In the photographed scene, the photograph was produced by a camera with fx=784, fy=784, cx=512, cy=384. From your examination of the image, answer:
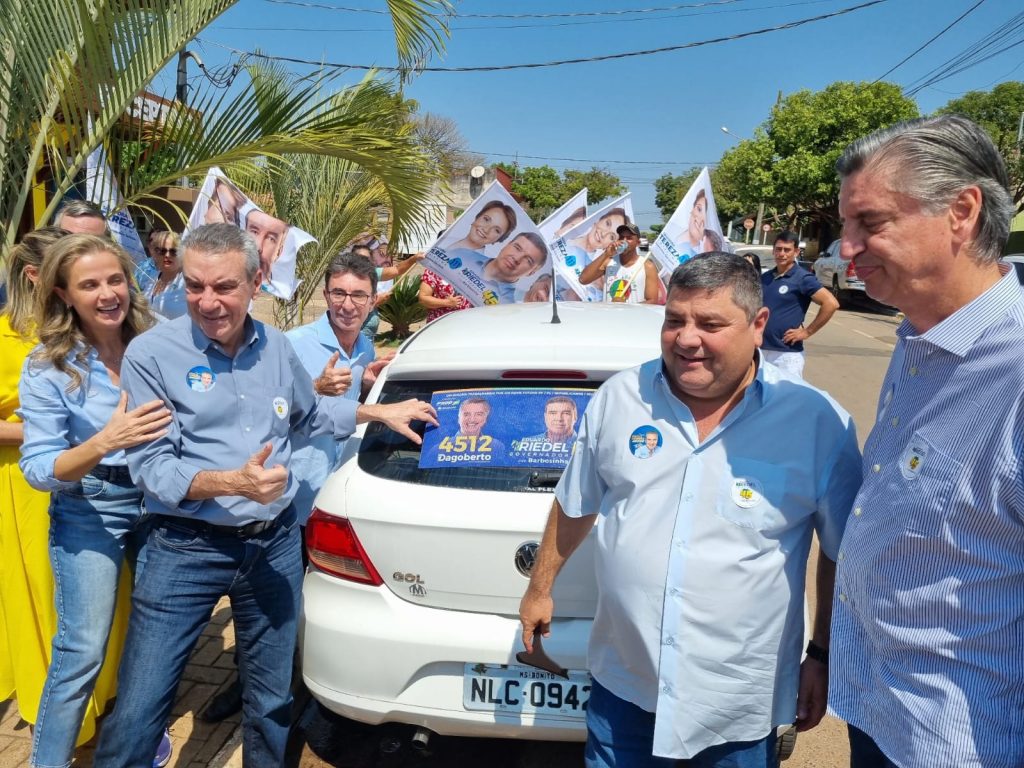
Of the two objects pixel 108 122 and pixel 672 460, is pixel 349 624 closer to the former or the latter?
pixel 672 460

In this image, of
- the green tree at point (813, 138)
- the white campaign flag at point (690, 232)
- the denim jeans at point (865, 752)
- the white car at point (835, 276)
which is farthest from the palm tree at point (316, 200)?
the green tree at point (813, 138)

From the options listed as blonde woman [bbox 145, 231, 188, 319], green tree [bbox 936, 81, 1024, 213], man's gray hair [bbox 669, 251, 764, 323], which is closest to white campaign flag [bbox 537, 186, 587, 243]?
blonde woman [bbox 145, 231, 188, 319]

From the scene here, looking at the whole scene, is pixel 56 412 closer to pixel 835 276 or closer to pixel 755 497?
pixel 755 497

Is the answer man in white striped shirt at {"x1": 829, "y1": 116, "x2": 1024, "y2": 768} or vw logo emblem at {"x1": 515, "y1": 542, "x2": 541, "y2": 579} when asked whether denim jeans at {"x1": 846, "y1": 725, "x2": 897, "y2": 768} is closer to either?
man in white striped shirt at {"x1": 829, "y1": 116, "x2": 1024, "y2": 768}

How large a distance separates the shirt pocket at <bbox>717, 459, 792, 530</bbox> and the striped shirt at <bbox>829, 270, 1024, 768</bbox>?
0.86ft

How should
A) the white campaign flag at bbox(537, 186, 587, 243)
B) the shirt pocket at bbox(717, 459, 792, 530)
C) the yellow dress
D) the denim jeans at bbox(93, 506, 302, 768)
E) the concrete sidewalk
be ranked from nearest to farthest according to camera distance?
the shirt pocket at bbox(717, 459, 792, 530), the denim jeans at bbox(93, 506, 302, 768), the yellow dress, the concrete sidewalk, the white campaign flag at bbox(537, 186, 587, 243)

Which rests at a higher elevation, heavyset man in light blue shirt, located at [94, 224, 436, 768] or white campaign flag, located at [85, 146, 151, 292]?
white campaign flag, located at [85, 146, 151, 292]

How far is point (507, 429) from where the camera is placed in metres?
2.61

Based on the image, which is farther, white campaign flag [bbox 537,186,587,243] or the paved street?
white campaign flag [bbox 537,186,587,243]

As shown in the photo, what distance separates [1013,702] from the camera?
1.42 metres

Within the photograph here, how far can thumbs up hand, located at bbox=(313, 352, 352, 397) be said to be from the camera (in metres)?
3.02

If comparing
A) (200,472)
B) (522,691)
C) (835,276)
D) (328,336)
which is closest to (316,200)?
(328,336)

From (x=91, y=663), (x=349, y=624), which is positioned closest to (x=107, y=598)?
(x=91, y=663)

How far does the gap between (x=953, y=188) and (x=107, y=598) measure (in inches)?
108
